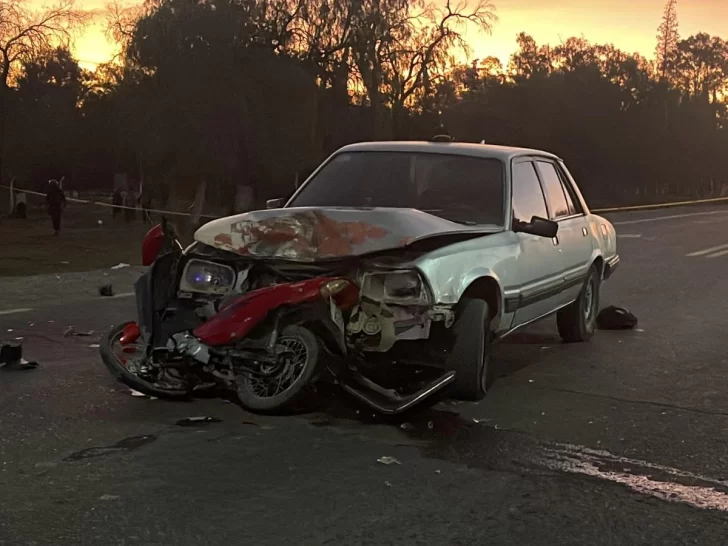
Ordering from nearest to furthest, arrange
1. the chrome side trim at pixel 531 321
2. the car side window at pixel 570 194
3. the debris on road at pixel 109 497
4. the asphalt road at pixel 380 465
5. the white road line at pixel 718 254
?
the asphalt road at pixel 380 465
the debris on road at pixel 109 497
the chrome side trim at pixel 531 321
the car side window at pixel 570 194
the white road line at pixel 718 254

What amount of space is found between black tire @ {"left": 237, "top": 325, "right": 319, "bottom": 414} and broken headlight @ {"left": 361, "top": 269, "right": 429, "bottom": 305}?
0.46m

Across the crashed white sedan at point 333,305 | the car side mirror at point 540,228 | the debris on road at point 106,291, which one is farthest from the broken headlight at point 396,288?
the debris on road at point 106,291

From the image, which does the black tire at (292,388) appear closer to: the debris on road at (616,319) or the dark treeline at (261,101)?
the debris on road at (616,319)

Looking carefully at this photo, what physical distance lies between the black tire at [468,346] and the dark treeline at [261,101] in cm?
2828

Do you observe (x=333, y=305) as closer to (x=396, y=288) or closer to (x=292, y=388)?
(x=396, y=288)

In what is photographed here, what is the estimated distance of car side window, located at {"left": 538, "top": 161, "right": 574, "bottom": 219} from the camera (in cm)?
790

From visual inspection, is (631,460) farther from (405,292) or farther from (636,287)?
(636,287)

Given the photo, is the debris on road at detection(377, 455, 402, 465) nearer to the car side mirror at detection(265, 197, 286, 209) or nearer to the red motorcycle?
the red motorcycle

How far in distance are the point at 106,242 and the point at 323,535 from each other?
68.1 ft

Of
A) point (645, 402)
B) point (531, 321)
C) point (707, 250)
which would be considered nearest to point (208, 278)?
point (531, 321)

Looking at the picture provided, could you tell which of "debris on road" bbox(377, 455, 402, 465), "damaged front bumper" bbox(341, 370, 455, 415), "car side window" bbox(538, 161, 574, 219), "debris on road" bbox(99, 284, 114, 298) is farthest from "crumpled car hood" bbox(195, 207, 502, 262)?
"debris on road" bbox(99, 284, 114, 298)

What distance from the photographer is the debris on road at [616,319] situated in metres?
9.50

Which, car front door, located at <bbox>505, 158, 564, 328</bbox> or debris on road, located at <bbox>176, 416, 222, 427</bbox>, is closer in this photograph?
debris on road, located at <bbox>176, 416, 222, 427</bbox>

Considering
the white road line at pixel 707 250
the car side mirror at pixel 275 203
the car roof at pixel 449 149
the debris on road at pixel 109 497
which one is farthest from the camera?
the white road line at pixel 707 250
